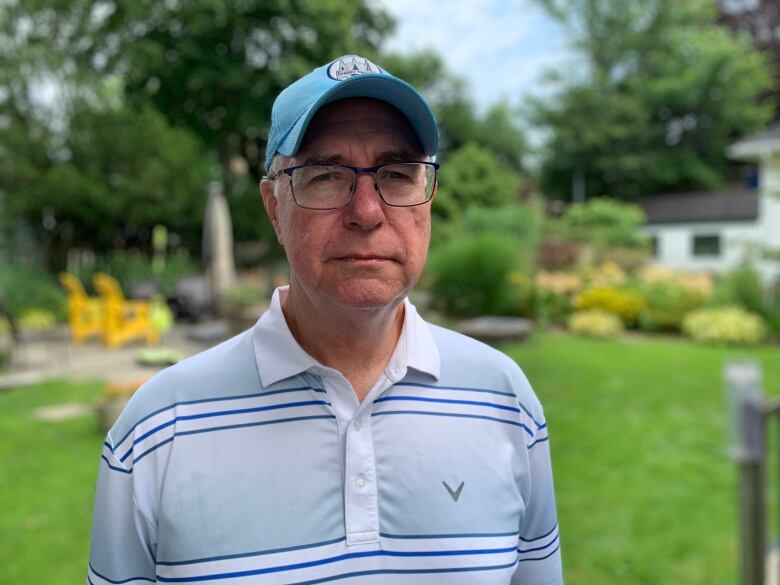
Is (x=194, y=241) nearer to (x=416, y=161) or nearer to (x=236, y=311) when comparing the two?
(x=236, y=311)

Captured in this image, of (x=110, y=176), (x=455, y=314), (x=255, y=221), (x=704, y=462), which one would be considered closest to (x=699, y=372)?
(x=704, y=462)

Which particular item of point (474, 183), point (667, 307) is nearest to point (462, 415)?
point (667, 307)

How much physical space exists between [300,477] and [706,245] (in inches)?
1099

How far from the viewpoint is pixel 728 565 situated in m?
3.38

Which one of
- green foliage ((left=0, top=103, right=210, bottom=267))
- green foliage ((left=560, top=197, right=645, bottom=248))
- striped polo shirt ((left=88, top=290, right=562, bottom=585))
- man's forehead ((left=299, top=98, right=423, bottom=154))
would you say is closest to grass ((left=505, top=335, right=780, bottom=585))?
striped polo shirt ((left=88, top=290, right=562, bottom=585))

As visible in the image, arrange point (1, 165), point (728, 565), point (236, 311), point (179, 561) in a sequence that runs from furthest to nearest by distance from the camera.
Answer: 1. point (1, 165)
2. point (236, 311)
3. point (728, 565)
4. point (179, 561)

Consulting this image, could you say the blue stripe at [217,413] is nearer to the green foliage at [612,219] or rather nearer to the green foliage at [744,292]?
the green foliage at [744,292]

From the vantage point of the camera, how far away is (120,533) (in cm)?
104

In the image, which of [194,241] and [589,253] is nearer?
[589,253]

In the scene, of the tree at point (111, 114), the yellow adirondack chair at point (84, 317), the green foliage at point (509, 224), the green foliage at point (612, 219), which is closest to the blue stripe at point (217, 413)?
the tree at point (111, 114)

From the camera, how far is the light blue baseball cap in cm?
98

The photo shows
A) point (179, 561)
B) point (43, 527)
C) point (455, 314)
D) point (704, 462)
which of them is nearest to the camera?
point (179, 561)

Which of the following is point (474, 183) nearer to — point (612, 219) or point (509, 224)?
point (612, 219)

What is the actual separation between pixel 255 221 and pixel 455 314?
6934 millimetres
